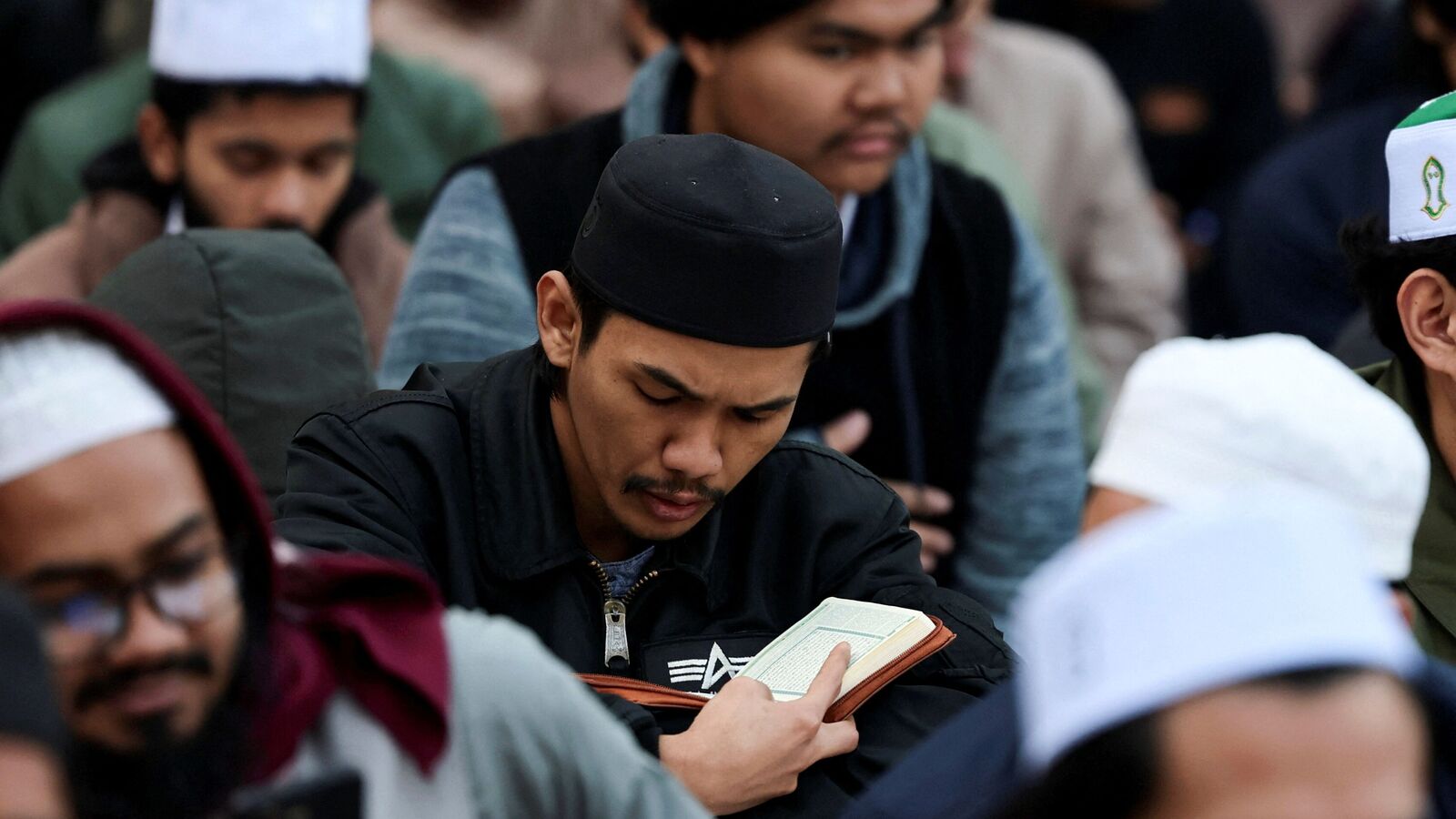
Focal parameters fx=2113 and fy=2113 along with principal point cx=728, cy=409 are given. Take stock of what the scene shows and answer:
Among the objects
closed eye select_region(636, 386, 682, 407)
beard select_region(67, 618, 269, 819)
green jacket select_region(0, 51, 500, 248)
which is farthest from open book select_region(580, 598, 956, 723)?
green jacket select_region(0, 51, 500, 248)

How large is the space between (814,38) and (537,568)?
148cm

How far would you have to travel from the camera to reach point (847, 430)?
3.93 meters

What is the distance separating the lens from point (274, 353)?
3201mm

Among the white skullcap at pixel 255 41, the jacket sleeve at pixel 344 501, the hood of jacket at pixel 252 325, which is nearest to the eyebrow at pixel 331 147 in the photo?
the white skullcap at pixel 255 41

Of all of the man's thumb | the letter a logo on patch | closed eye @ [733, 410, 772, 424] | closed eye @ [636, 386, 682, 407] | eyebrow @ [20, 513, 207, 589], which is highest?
eyebrow @ [20, 513, 207, 589]

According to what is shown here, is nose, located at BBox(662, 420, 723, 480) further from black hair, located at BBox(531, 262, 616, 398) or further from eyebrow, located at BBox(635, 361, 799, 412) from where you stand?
black hair, located at BBox(531, 262, 616, 398)

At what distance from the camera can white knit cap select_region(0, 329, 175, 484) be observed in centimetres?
191

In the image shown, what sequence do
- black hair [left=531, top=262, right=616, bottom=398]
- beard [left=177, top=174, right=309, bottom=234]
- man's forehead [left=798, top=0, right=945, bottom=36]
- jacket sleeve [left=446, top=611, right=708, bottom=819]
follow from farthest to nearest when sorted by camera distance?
1. beard [left=177, top=174, right=309, bottom=234]
2. man's forehead [left=798, top=0, right=945, bottom=36]
3. black hair [left=531, top=262, right=616, bottom=398]
4. jacket sleeve [left=446, top=611, right=708, bottom=819]

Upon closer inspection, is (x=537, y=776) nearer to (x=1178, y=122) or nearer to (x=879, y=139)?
(x=879, y=139)

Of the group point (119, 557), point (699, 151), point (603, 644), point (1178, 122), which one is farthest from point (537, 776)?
point (1178, 122)

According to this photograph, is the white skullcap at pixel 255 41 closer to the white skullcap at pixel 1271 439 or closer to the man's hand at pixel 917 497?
the man's hand at pixel 917 497

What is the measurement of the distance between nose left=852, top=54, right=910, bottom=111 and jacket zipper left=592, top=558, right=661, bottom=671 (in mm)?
1361

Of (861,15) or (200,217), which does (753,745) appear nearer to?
(861,15)

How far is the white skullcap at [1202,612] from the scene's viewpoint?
65.7 inches
